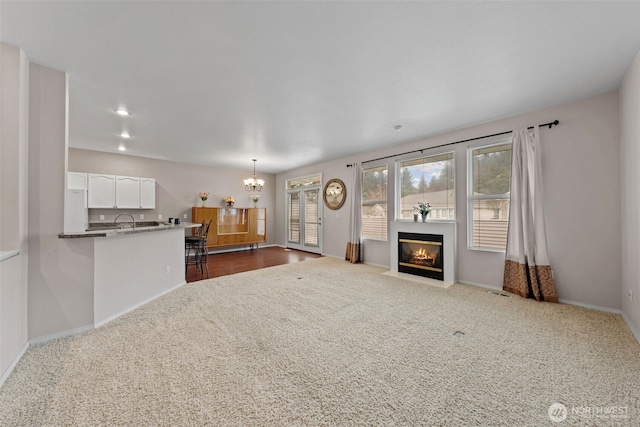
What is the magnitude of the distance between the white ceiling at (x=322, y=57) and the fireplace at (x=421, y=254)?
2126 mm

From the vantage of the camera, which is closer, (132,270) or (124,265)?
(124,265)

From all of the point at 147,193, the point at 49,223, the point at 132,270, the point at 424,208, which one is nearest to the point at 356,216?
the point at 424,208

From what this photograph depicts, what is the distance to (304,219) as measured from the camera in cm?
784

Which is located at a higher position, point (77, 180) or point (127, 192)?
point (77, 180)

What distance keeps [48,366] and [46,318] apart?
647 millimetres

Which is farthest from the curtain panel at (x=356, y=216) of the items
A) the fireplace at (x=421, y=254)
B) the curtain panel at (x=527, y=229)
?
the curtain panel at (x=527, y=229)

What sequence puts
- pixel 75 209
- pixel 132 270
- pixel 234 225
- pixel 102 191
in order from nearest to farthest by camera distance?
pixel 132 270, pixel 75 209, pixel 102 191, pixel 234 225

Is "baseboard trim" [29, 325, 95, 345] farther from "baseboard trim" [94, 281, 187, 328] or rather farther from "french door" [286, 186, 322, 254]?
"french door" [286, 186, 322, 254]

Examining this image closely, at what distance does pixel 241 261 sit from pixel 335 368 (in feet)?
15.5

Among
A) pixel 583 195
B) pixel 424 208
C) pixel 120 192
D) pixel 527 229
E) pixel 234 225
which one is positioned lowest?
pixel 234 225

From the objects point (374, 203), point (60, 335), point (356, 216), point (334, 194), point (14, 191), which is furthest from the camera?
point (334, 194)

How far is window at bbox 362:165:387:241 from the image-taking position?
552cm

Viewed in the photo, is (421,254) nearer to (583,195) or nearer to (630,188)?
(583,195)

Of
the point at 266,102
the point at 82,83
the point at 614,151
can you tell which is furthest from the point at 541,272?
the point at 82,83
